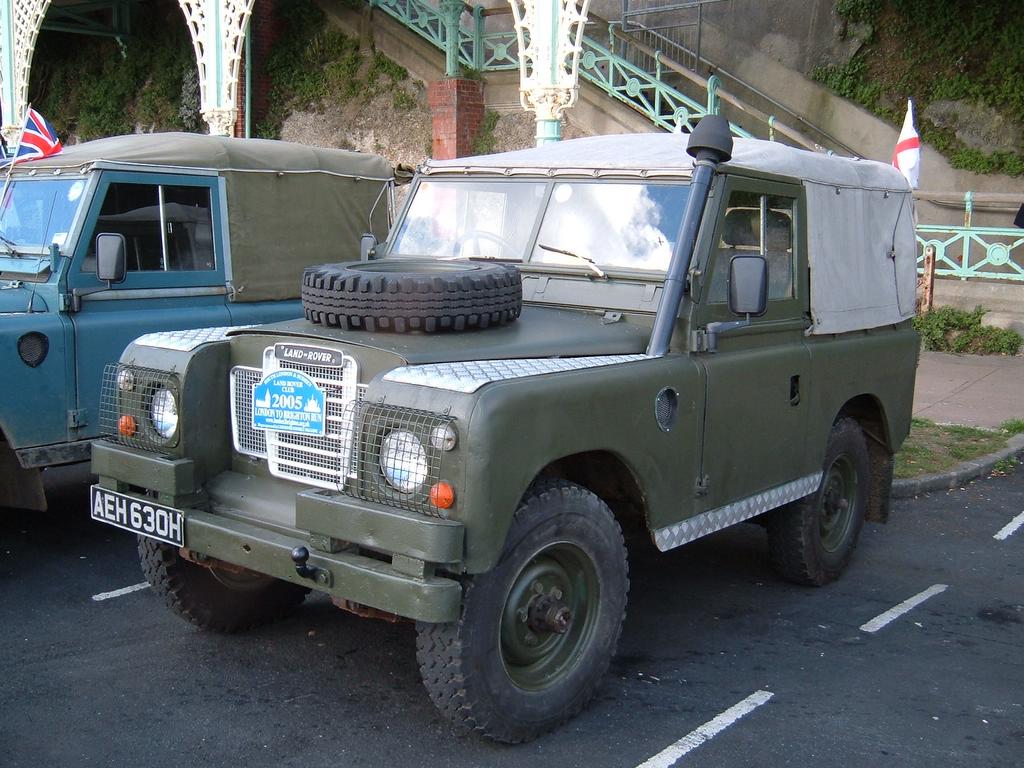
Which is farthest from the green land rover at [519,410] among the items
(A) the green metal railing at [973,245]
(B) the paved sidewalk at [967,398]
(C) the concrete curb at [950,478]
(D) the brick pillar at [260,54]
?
(D) the brick pillar at [260,54]

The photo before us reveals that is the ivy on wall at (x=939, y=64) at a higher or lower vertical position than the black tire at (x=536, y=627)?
higher

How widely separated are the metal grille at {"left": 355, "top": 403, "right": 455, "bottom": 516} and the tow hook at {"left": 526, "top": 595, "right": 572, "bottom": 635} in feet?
2.19

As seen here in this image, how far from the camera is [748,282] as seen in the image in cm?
441

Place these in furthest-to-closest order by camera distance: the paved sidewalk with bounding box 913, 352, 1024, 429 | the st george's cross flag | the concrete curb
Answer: the paved sidewalk with bounding box 913, 352, 1024, 429 < the st george's cross flag < the concrete curb

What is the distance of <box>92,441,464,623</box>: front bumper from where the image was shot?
3395 millimetres

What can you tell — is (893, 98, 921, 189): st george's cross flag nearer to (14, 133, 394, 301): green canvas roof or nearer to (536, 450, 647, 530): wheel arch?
(14, 133, 394, 301): green canvas roof

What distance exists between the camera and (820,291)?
536cm

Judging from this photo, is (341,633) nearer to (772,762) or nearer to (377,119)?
(772,762)

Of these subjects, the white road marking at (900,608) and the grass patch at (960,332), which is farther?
the grass patch at (960,332)

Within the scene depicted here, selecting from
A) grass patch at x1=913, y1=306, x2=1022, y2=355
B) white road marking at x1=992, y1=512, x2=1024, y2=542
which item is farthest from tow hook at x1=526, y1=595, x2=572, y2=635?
grass patch at x1=913, y1=306, x2=1022, y2=355

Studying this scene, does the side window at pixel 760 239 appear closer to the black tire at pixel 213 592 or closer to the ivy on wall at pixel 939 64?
the black tire at pixel 213 592

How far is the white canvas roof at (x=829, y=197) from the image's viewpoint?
16.4ft

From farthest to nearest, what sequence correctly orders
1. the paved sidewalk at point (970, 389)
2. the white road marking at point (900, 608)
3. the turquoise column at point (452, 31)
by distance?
the turquoise column at point (452, 31)
the paved sidewalk at point (970, 389)
the white road marking at point (900, 608)

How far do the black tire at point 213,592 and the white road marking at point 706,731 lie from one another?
1981mm
